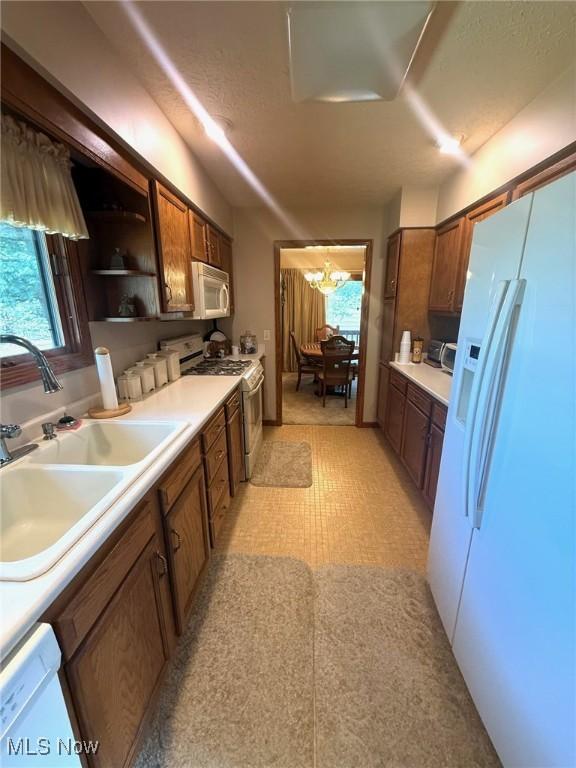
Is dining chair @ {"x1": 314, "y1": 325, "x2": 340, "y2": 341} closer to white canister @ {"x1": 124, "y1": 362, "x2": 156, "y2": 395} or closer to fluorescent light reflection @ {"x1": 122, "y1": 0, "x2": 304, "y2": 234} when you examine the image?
fluorescent light reflection @ {"x1": 122, "y1": 0, "x2": 304, "y2": 234}

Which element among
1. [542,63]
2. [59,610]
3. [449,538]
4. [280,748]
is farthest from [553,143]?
[280,748]

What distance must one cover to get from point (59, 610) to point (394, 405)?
2.84 meters

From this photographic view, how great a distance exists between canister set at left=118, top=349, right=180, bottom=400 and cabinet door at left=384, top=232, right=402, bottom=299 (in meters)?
2.23

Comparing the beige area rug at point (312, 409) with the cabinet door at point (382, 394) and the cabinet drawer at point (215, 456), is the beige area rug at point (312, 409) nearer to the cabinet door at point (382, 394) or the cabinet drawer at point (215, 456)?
the cabinet door at point (382, 394)

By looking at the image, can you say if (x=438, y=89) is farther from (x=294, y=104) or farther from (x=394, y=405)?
(x=394, y=405)

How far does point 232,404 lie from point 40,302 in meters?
1.24

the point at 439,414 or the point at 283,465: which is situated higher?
the point at 439,414

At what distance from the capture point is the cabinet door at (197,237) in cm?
223

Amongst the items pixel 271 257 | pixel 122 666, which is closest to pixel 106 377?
pixel 122 666

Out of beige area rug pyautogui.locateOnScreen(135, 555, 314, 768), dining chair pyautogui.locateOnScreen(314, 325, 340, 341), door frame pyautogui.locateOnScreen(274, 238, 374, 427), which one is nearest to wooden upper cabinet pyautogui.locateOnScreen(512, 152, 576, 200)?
door frame pyautogui.locateOnScreen(274, 238, 374, 427)

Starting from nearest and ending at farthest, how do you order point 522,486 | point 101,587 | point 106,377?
point 101,587 → point 522,486 → point 106,377

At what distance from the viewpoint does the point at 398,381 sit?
9.49ft

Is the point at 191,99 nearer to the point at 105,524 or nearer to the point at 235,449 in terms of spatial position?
the point at 105,524

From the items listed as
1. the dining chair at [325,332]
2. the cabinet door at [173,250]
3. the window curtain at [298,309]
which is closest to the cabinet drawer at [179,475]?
the cabinet door at [173,250]
